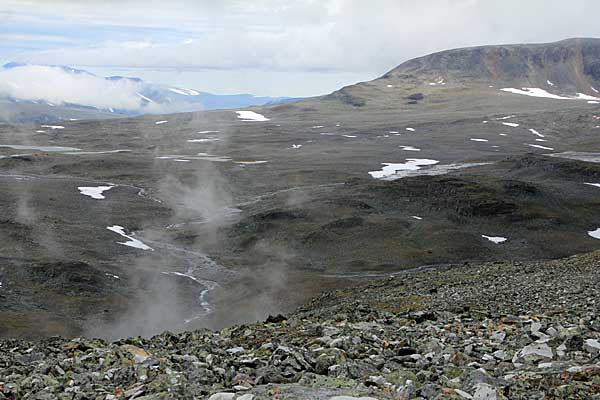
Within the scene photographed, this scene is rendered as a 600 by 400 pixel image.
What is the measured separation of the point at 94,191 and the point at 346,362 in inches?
4739

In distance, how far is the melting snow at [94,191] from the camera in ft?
411

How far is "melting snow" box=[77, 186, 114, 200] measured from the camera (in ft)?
411

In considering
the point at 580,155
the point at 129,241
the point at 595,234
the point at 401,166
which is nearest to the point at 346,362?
the point at 129,241


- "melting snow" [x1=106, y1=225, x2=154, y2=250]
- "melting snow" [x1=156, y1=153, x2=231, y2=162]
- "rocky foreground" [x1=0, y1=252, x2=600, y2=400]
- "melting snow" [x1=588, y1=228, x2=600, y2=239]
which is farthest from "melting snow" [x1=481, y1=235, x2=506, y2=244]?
"melting snow" [x1=156, y1=153, x2=231, y2=162]

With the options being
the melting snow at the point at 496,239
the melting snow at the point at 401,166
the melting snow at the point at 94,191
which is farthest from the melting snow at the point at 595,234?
the melting snow at the point at 94,191

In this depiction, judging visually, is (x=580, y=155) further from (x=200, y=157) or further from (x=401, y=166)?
(x=200, y=157)

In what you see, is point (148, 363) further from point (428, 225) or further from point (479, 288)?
point (428, 225)

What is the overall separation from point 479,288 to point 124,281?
4414cm

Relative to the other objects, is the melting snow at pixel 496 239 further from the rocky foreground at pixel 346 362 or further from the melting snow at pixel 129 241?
the rocky foreground at pixel 346 362

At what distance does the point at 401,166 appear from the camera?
550ft

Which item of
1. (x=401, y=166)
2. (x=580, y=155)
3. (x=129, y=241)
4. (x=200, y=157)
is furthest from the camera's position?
(x=200, y=157)

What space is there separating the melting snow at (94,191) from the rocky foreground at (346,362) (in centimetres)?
10140

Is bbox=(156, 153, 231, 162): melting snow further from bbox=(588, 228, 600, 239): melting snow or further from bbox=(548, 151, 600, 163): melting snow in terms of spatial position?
bbox=(588, 228, 600, 239): melting snow

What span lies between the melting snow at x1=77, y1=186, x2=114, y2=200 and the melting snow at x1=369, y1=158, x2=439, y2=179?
182 feet
